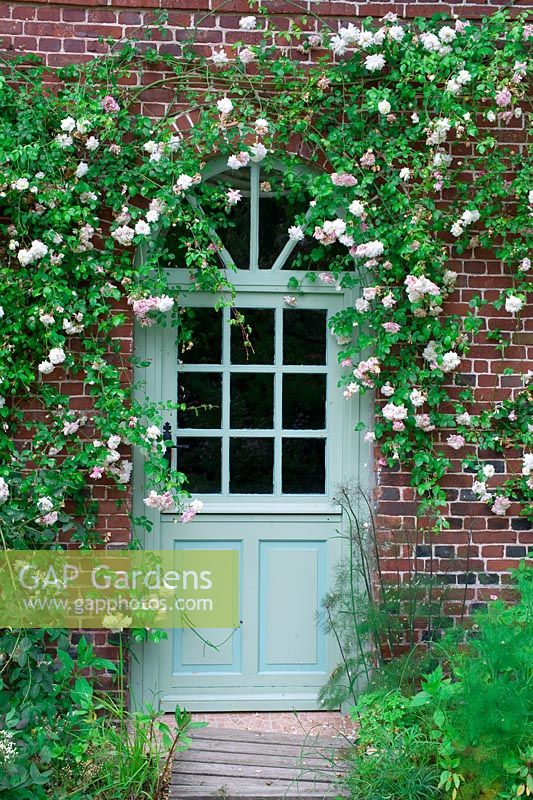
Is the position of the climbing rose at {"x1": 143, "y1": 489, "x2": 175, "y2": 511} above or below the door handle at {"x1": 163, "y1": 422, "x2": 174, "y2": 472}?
below

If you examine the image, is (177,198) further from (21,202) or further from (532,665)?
(532,665)

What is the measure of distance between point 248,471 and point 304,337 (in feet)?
2.68

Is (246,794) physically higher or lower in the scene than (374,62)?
lower

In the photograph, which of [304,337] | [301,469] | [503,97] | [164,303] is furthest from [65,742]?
[503,97]

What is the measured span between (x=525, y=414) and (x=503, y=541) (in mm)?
708

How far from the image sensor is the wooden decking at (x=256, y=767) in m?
3.93

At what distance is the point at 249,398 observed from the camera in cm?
498

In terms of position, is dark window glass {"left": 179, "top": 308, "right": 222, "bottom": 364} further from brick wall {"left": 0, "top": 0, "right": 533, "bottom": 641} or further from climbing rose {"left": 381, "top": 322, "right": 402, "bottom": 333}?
climbing rose {"left": 381, "top": 322, "right": 402, "bottom": 333}

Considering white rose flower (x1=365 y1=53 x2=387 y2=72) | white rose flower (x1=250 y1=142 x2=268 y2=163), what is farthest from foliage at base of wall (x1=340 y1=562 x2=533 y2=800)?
white rose flower (x1=365 y1=53 x2=387 y2=72)

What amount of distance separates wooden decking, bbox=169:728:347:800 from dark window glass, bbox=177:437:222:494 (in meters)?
1.28

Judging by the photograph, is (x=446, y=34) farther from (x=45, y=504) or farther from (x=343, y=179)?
(x=45, y=504)

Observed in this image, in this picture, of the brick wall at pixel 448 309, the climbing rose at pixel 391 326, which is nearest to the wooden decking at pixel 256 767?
the brick wall at pixel 448 309

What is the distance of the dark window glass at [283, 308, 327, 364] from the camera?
500 cm

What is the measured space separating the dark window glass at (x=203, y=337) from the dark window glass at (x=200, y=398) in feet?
0.28
